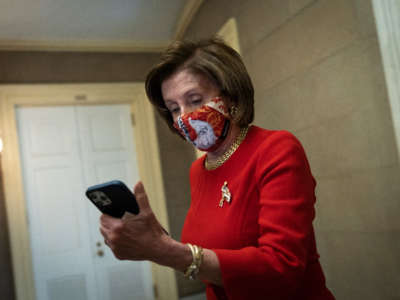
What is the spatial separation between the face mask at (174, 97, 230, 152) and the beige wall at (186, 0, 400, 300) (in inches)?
35.6

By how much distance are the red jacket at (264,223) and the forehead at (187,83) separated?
179 millimetres

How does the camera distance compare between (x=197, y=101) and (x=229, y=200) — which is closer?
(x=229, y=200)

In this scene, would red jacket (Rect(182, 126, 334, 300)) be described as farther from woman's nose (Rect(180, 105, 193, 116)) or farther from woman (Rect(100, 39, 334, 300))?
woman's nose (Rect(180, 105, 193, 116))

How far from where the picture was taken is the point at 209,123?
95cm

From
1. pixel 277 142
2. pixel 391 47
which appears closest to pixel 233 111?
pixel 277 142

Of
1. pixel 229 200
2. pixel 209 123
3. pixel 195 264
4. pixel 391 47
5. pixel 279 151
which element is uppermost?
pixel 391 47

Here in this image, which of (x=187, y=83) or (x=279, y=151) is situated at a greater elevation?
(x=187, y=83)

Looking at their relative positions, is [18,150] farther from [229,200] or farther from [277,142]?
[277,142]

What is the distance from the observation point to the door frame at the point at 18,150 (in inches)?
129

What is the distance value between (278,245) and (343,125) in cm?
120

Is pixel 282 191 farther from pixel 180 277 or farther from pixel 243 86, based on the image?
pixel 180 277

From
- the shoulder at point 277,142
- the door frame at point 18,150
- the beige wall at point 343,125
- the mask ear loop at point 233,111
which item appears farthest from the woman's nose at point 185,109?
the door frame at point 18,150

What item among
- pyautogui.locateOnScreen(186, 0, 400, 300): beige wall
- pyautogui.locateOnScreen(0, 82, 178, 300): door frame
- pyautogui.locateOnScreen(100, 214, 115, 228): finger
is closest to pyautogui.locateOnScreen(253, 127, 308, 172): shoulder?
pyautogui.locateOnScreen(100, 214, 115, 228): finger

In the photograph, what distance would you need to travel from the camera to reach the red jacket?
28.0 inches
